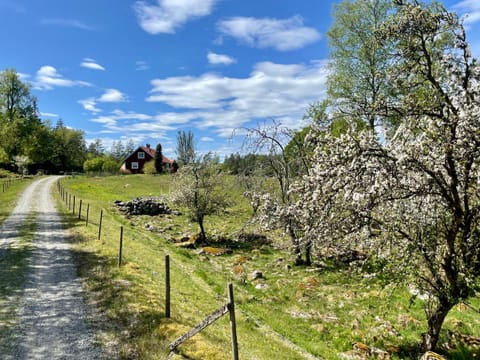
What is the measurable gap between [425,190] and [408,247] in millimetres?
1515

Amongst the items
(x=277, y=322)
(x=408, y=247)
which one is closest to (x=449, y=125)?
(x=408, y=247)

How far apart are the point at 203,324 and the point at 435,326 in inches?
222

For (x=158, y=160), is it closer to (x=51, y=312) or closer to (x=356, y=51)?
(x=356, y=51)

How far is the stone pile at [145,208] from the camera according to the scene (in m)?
33.4

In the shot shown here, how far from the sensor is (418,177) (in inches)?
263

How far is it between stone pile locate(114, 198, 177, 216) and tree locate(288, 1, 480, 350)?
2804 cm

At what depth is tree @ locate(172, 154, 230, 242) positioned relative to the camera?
81.1 feet

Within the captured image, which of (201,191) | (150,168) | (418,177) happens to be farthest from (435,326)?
(150,168)

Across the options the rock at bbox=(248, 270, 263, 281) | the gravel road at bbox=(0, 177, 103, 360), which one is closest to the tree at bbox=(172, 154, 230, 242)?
the rock at bbox=(248, 270, 263, 281)

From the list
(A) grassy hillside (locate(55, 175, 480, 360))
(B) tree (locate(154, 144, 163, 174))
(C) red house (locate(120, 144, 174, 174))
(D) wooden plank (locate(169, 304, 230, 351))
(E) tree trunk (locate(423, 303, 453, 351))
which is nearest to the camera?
(D) wooden plank (locate(169, 304, 230, 351))

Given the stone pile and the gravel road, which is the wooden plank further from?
the stone pile

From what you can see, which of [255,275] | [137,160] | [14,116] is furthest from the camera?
[137,160]

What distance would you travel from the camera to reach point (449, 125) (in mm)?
6020

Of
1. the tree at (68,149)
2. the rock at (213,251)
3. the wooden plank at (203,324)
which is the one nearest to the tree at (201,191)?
the rock at (213,251)
